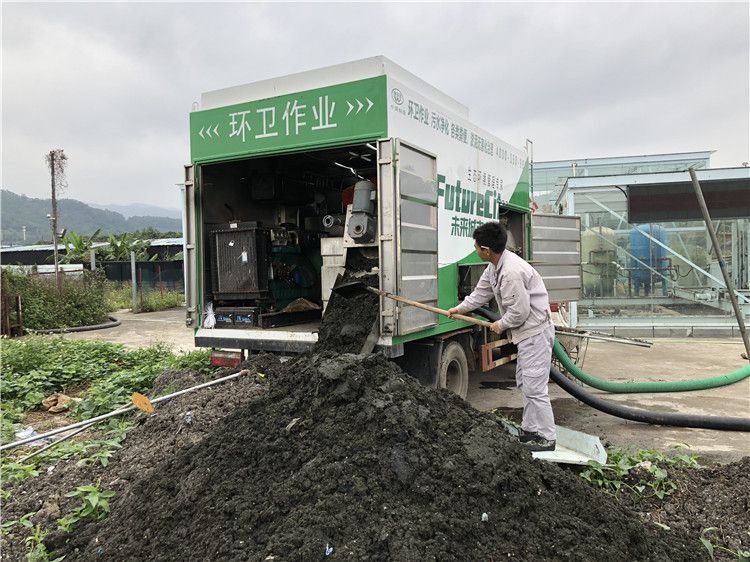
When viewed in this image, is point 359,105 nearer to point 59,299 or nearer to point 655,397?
point 655,397

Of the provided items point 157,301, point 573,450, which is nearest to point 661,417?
point 573,450

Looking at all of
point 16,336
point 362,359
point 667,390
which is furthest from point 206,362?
point 16,336

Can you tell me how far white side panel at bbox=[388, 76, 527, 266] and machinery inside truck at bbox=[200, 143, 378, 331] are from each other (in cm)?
69

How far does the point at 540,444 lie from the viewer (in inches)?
163

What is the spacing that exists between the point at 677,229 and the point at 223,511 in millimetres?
12533

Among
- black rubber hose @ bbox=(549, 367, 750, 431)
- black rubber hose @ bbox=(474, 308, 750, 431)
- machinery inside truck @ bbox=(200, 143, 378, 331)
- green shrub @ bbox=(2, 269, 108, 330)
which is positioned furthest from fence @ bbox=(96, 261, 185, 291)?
black rubber hose @ bbox=(549, 367, 750, 431)

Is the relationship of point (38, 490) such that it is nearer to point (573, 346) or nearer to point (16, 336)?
point (573, 346)

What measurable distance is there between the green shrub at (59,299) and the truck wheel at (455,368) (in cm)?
1035

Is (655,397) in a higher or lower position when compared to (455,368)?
lower

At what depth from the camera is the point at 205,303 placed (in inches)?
233

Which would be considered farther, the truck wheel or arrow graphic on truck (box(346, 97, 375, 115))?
the truck wheel

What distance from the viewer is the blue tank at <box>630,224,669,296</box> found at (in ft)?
41.4

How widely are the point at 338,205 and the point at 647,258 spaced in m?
8.51

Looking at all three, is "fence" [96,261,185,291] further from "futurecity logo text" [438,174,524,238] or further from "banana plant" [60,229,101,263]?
"futurecity logo text" [438,174,524,238]
